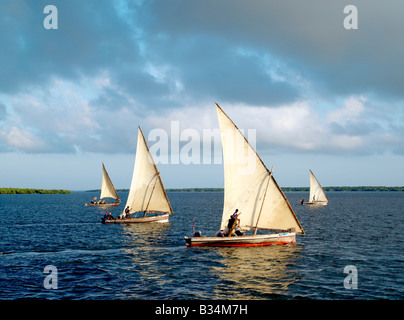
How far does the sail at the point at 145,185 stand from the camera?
57.3 m

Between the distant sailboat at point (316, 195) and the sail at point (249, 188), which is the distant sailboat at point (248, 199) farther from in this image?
the distant sailboat at point (316, 195)

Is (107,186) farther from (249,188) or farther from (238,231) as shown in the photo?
(249,188)

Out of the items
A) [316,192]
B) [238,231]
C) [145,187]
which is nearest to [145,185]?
[145,187]

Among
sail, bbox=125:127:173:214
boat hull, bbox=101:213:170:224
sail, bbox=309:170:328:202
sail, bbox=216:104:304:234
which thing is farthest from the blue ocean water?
sail, bbox=309:170:328:202

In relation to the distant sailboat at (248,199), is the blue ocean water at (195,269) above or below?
below

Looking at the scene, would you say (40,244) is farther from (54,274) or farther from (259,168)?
(259,168)

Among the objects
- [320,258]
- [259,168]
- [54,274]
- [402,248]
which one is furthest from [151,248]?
[402,248]

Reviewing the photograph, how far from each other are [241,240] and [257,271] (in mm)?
8779

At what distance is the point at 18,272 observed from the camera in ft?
87.3

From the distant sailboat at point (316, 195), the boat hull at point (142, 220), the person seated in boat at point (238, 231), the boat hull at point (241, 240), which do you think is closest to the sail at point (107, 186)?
the boat hull at point (142, 220)

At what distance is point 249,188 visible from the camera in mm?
36000

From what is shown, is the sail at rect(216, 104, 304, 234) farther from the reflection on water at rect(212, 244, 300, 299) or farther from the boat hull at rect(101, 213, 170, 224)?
the boat hull at rect(101, 213, 170, 224)

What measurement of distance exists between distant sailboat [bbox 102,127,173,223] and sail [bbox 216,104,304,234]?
23.0m

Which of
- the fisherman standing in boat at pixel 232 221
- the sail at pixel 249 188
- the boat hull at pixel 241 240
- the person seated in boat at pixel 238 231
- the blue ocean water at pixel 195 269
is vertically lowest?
the blue ocean water at pixel 195 269
